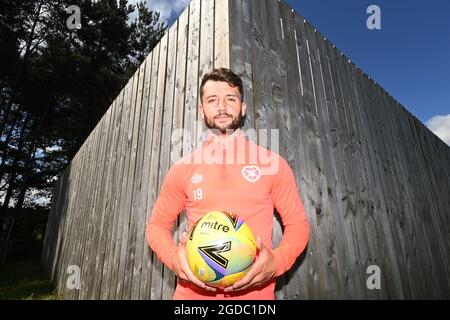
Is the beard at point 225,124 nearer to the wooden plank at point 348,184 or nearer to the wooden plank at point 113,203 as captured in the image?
the wooden plank at point 348,184

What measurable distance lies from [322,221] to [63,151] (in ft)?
64.0

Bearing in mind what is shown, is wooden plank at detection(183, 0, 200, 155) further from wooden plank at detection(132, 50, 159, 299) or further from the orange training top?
wooden plank at detection(132, 50, 159, 299)

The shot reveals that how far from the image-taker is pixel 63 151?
60.9 feet

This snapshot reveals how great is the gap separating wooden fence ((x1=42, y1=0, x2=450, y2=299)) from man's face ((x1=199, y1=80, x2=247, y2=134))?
0.24 metres

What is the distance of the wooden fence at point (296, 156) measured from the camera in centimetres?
228

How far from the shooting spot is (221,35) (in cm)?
222

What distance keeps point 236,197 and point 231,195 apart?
29mm

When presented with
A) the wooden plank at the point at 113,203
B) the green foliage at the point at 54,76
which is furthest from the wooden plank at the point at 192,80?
the green foliage at the point at 54,76

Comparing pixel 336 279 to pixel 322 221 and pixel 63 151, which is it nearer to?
pixel 322 221

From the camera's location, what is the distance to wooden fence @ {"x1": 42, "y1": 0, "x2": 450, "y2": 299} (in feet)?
7.47

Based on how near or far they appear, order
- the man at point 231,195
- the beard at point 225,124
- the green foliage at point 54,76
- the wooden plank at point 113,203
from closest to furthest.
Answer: the man at point 231,195 < the beard at point 225,124 < the wooden plank at point 113,203 < the green foliage at point 54,76

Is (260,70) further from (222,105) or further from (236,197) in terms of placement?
(236,197)

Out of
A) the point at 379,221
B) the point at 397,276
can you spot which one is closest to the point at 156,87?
the point at 379,221
